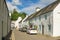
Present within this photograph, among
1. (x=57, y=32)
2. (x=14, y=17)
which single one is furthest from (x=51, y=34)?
(x=14, y=17)

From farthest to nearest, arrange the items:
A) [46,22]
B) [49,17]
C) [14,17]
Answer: [14,17]
[46,22]
[49,17]

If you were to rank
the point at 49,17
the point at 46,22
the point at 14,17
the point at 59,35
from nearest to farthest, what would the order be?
the point at 59,35 < the point at 49,17 < the point at 46,22 < the point at 14,17

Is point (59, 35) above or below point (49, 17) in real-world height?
below

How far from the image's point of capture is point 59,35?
37562 millimetres

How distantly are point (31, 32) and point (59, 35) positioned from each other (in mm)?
10415

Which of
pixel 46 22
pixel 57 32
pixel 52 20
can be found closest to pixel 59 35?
pixel 57 32

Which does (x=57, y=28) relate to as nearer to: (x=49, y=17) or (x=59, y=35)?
(x=59, y=35)

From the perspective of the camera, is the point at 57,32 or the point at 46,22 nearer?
the point at 57,32

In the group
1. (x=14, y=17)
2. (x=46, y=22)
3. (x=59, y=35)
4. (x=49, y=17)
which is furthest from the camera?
(x=14, y=17)

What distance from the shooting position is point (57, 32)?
37812 mm

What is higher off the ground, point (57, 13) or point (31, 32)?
point (57, 13)

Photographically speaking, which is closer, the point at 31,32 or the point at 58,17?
the point at 58,17

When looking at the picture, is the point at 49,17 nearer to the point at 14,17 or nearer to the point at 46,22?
the point at 46,22

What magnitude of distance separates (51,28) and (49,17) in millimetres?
3047
